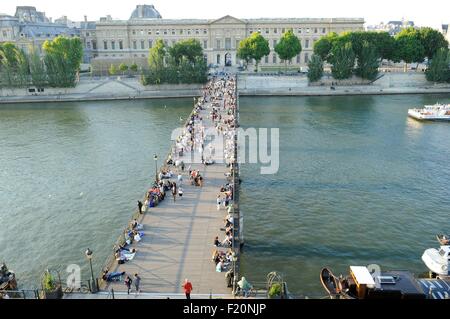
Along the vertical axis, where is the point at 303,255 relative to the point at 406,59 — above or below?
below

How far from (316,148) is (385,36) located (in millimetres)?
65327

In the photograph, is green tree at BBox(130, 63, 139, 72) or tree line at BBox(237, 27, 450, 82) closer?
tree line at BBox(237, 27, 450, 82)

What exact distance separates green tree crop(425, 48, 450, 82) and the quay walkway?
82334 millimetres

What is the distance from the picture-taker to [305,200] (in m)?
36.3

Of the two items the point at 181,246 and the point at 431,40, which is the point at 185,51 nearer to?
the point at 431,40

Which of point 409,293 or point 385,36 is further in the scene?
point 385,36

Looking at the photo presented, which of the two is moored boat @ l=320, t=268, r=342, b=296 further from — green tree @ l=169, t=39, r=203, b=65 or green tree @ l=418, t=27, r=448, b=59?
green tree @ l=418, t=27, r=448, b=59

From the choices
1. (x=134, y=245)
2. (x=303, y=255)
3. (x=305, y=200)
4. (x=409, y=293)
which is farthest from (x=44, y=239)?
(x=409, y=293)

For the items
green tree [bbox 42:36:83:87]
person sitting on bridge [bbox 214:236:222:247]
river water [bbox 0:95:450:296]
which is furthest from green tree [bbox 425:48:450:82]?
person sitting on bridge [bbox 214:236:222:247]

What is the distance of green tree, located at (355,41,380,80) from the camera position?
320 feet

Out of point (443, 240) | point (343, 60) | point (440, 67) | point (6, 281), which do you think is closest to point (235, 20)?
point (343, 60)

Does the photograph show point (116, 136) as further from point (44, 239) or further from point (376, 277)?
point (376, 277)

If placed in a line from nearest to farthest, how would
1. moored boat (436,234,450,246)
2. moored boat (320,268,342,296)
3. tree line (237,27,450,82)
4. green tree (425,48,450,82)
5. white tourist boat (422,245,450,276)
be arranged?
moored boat (320,268,342,296) < white tourist boat (422,245,450,276) < moored boat (436,234,450,246) < green tree (425,48,450,82) < tree line (237,27,450,82)
